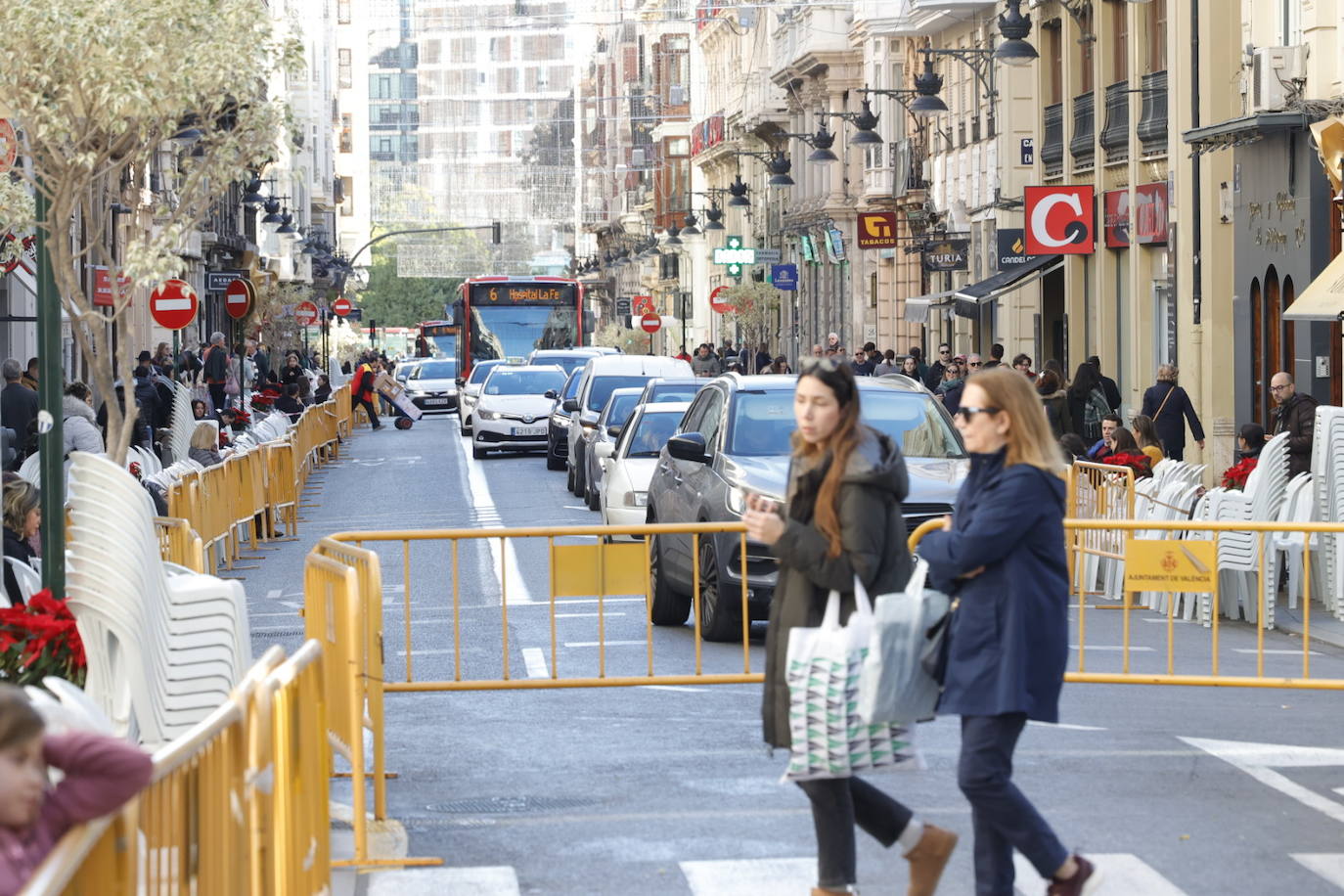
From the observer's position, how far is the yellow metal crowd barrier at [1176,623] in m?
11.0

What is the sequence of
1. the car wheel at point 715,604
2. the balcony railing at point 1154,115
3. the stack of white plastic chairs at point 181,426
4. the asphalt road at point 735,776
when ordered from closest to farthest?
the asphalt road at point 735,776
the car wheel at point 715,604
the stack of white plastic chairs at point 181,426
the balcony railing at point 1154,115

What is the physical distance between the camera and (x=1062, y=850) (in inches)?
266

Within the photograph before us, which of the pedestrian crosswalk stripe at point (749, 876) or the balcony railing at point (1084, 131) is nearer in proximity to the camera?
the pedestrian crosswalk stripe at point (749, 876)

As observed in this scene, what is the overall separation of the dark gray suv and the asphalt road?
35 cm

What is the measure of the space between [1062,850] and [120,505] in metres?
3.54

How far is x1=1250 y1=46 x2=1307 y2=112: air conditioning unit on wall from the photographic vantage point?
2564 cm

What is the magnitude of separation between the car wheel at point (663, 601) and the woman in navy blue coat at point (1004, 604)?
26.0 feet

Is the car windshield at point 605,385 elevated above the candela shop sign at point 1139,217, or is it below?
below

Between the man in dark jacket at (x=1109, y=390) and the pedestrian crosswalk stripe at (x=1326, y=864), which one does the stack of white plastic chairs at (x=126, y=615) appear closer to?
the pedestrian crosswalk stripe at (x=1326, y=864)

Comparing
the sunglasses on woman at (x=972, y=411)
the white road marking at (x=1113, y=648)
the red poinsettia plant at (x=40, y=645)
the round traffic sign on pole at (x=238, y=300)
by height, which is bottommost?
the white road marking at (x=1113, y=648)

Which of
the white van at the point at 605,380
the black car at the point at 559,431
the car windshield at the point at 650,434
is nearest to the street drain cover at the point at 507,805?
the car windshield at the point at 650,434

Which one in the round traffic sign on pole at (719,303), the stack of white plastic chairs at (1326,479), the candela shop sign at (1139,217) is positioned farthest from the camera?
the round traffic sign on pole at (719,303)

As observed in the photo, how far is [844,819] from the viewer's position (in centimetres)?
677

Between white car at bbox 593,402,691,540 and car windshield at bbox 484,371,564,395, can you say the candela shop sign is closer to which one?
car windshield at bbox 484,371,564,395
